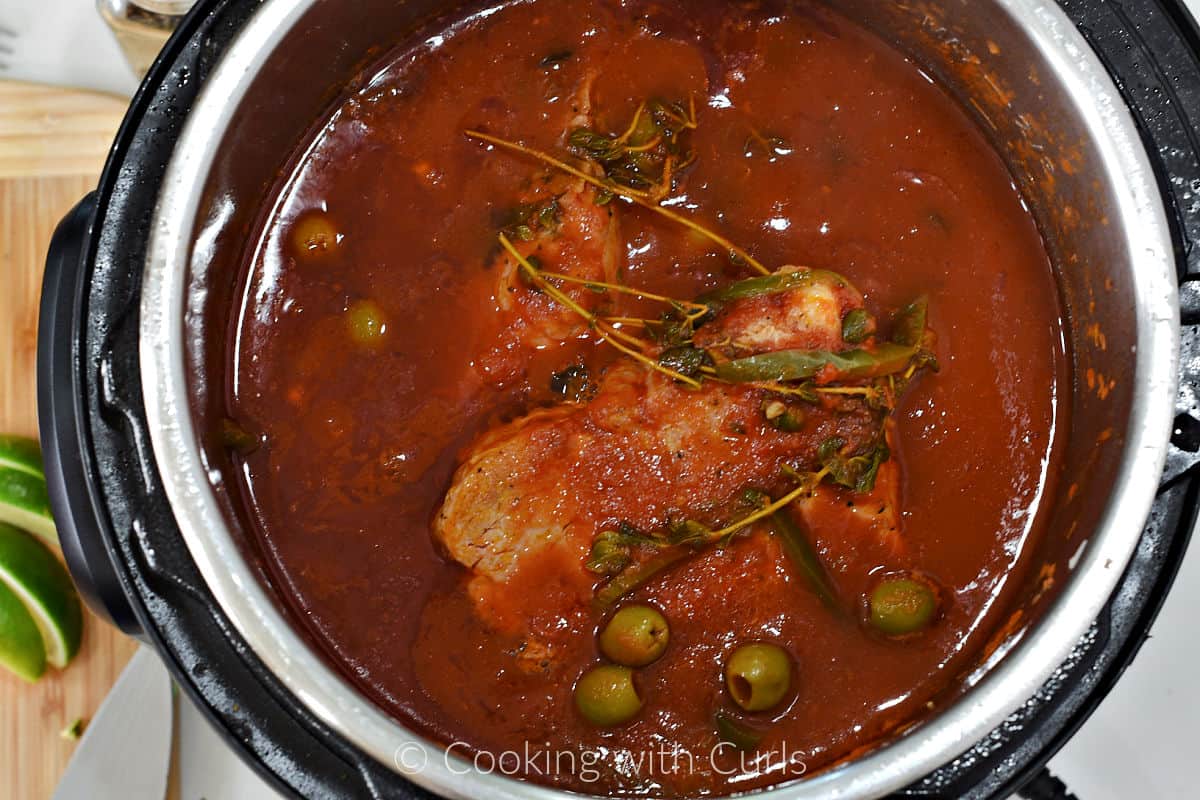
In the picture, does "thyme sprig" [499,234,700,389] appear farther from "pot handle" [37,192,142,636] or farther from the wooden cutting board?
the wooden cutting board

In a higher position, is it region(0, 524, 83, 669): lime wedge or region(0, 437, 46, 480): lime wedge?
region(0, 437, 46, 480): lime wedge

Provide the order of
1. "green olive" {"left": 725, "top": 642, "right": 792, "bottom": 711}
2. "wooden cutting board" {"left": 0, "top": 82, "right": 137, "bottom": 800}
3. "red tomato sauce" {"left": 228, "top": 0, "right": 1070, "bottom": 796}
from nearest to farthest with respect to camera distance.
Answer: "green olive" {"left": 725, "top": 642, "right": 792, "bottom": 711}, "red tomato sauce" {"left": 228, "top": 0, "right": 1070, "bottom": 796}, "wooden cutting board" {"left": 0, "top": 82, "right": 137, "bottom": 800}

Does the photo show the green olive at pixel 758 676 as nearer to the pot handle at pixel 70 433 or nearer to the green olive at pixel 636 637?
the green olive at pixel 636 637

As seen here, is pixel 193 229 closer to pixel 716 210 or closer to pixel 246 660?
pixel 246 660

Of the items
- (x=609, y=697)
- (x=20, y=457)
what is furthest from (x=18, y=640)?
(x=609, y=697)

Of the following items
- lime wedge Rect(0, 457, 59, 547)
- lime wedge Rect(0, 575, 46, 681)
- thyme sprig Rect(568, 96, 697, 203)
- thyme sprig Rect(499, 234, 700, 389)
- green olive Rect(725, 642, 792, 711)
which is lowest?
lime wedge Rect(0, 575, 46, 681)

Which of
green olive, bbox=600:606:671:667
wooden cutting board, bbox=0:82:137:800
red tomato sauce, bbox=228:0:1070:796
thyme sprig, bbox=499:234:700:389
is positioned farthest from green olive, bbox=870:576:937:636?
wooden cutting board, bbox=0:82:137:800

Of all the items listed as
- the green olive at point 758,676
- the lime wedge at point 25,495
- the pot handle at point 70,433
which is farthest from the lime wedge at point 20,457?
the green olive at point 758,676
